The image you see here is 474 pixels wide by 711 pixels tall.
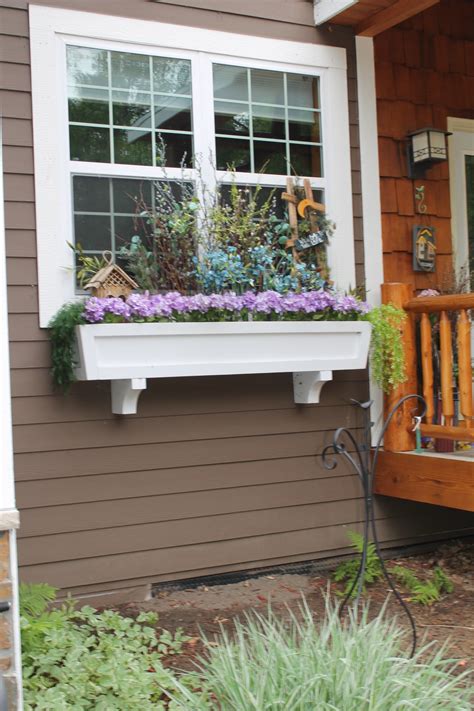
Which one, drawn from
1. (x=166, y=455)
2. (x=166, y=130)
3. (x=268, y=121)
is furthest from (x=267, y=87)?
(x=166, y=455)

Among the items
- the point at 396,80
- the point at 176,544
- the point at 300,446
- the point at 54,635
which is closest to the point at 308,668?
the point at 54,635

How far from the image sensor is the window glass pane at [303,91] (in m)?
4.24

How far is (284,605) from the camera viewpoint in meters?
3.76

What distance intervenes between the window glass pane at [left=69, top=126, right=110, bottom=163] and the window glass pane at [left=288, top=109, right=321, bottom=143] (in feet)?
3.34

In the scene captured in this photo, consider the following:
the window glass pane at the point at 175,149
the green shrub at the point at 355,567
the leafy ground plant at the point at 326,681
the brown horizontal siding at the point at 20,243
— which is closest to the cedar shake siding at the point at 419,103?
the window glass pane at the point at 175,149

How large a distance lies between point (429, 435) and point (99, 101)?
7.54 ft

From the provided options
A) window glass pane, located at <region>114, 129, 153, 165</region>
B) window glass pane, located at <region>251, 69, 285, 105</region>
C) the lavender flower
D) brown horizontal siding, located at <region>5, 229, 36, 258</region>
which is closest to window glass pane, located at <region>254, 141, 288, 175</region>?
window glass pane, located at <region>251, 69, 285, 105</region>

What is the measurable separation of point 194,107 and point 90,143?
56cm

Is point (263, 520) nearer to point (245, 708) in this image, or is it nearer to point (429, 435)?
point (429, 435)

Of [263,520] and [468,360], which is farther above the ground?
[468,360]

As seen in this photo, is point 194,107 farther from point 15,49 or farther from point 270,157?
point 15,49

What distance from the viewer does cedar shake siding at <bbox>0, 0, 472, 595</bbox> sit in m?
3.58

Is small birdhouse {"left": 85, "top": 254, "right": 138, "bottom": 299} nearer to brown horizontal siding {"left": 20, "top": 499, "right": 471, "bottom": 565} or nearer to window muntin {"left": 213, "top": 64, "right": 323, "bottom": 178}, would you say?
window muntin {"left": 213, "top": 64, "right": 323, "bottom": 178}

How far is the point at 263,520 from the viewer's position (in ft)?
13.4
